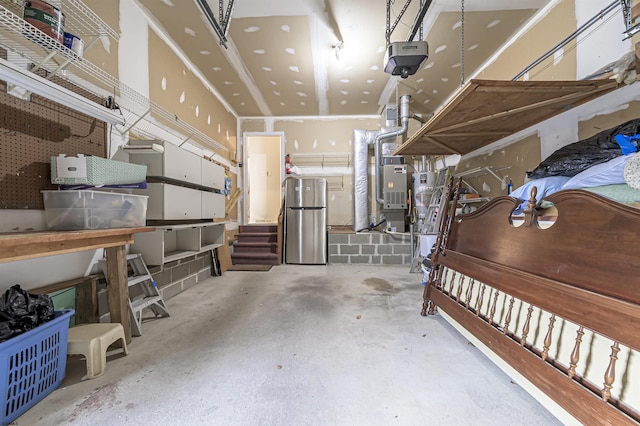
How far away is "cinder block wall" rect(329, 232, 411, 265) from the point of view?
Result: 4.44 metres

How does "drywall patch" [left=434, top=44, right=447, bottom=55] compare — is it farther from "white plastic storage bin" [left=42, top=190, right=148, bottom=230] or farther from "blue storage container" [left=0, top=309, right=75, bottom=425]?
"blue storage container" [left=0, top=309, right=75, bottom=425]

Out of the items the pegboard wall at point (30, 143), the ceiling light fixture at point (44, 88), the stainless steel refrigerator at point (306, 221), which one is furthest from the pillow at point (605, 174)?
the stainless steel refrigerator at point (306, 221)

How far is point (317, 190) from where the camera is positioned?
4.75 meters

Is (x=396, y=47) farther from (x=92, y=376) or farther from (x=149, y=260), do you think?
(x=92, y=376)

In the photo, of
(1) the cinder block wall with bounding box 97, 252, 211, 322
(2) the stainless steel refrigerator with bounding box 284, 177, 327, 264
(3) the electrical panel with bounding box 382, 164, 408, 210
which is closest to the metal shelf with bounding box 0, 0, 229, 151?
(1) the cinder block wall with bounding box 97, 252, 211, 322

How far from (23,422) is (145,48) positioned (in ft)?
9.88

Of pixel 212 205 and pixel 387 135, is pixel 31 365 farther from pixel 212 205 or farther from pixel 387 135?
pixel 387 135

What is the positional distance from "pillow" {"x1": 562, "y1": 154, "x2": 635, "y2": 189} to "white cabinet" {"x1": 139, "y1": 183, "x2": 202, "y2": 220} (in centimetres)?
300

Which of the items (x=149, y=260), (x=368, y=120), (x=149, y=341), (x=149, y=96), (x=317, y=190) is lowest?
(x=149, y=341)

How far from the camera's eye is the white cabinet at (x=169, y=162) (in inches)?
87.1

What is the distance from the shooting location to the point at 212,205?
10.1 feet

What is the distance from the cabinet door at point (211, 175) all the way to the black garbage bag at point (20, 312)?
1.81m

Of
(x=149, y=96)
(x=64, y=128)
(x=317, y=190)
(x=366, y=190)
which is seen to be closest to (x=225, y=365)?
(x=64, y=128)

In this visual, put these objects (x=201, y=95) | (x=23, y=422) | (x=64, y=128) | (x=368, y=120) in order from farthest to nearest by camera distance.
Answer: (x=368, y=120)
(x=201, y=95)
(x=64, y=128)
(x=23, y=422)
